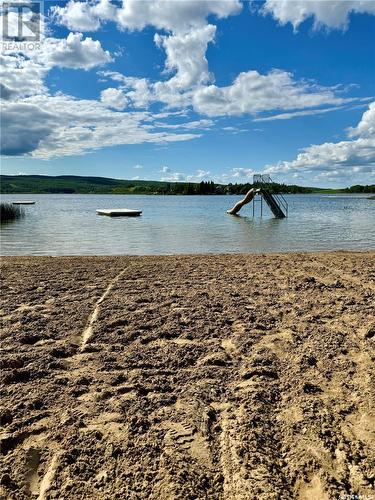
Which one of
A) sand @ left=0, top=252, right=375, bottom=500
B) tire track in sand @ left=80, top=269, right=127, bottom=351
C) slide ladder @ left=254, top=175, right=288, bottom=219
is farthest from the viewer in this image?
slide ladder @ left=254, top=175, right=288, bottom=219

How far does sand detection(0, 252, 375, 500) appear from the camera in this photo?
3035 millimetres

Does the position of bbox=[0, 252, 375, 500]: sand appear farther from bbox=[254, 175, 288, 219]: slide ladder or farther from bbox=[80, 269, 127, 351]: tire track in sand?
bbox=[254, 175, 288, 219]: slide ladder

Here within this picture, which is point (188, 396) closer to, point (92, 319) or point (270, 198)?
point (92, 319)

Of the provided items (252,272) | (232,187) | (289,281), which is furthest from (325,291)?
(232,187)

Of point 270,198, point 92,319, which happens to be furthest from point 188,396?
point 270,198

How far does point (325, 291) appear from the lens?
809 cm

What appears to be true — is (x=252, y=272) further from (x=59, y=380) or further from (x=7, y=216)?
(x=7, y=216)

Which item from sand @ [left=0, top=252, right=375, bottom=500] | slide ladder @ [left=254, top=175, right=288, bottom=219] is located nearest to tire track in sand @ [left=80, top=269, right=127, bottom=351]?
sand @ [left=0, top=252, right=375, bottom=500]

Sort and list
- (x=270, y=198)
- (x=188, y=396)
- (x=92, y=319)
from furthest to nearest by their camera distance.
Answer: (x=270, y=198) < (x=92, y=319) < (x=188, y=396)

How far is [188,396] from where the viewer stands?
13.5 ft

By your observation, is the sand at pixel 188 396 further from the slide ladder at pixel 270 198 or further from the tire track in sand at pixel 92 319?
the slide ladder at pixel 270 198

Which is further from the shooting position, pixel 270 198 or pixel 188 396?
pixel 270 198

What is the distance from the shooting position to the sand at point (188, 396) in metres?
3.04

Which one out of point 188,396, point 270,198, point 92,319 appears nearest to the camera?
point 188,396
